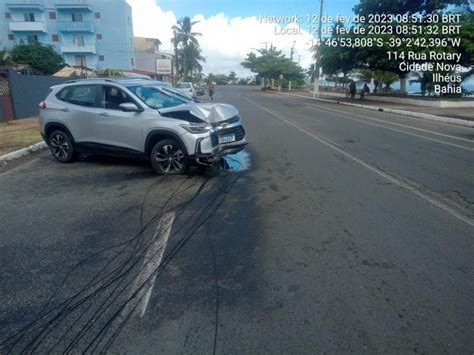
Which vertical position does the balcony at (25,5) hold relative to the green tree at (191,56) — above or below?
above

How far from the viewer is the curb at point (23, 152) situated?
878 cm

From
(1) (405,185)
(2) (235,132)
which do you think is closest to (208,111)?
(2) (235,132)

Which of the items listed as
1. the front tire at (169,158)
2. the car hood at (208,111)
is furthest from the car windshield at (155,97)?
the front tire at (169,158)

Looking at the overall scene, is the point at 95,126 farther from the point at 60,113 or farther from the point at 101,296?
the point at 101,296

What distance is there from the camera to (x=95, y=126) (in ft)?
24.6

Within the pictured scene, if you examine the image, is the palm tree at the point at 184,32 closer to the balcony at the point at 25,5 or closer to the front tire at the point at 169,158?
Result: the balcony at the point at 25,5

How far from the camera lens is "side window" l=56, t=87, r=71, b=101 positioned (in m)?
7.98

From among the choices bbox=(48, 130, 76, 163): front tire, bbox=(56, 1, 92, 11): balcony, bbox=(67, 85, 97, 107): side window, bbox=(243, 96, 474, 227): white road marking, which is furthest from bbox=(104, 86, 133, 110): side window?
bbox=(56, 1, 92, 11): balcony

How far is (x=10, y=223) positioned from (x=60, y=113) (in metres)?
3.76

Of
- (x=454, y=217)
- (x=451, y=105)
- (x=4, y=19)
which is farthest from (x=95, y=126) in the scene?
(x=4, y=19)

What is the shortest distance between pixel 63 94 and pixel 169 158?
3.24 metres

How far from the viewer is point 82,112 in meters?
7.60

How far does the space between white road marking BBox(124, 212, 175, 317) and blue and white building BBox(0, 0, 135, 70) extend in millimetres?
53318

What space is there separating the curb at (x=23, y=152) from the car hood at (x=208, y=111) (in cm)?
479
